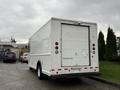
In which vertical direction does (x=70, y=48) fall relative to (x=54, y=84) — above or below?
above

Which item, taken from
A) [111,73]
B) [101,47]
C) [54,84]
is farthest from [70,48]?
[101,47]

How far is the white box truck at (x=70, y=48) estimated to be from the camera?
300 inches

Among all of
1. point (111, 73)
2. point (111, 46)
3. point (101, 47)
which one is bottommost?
point (111, 73)

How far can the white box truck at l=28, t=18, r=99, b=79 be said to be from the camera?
7613 millimetres

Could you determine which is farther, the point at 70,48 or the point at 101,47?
the point at 101,47

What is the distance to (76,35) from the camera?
320 inches

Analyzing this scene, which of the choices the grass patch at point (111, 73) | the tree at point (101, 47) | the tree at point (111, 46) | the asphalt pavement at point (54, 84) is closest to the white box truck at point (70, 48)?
the asphalt pavement at point (54, 84)

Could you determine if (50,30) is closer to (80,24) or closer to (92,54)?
(80,24)

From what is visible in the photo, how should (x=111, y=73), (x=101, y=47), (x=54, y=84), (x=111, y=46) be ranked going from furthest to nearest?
(x=101, y=47) → (x=111, y=46) → (x=111, y=73) → (x=54, y=84)

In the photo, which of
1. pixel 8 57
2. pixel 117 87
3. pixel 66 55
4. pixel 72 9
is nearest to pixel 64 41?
pixel 66 55

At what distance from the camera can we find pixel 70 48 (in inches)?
314

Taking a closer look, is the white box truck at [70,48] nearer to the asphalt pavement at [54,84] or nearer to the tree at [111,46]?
the asphalt pavement at [54,84]

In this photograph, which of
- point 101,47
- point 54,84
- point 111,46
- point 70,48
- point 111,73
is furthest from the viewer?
point 101,47

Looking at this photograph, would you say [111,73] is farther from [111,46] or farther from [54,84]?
[111,46]
